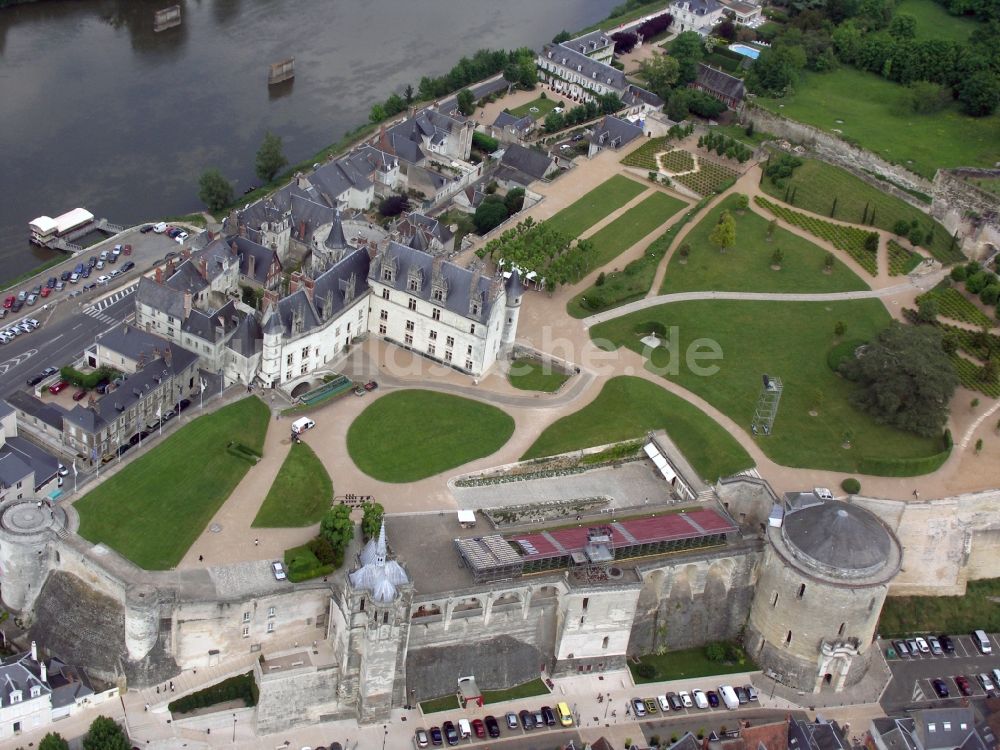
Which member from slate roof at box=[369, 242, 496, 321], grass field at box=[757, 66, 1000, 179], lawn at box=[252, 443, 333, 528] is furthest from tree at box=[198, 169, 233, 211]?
grass field at box=[757, 66, 1000, 179]

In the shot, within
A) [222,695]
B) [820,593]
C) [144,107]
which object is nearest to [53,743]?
[222,695]

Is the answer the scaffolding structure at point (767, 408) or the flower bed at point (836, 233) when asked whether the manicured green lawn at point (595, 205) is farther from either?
the scaffolding structure at point (767, 408)

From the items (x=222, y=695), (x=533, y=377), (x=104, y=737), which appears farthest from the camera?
(x=533, y=377)

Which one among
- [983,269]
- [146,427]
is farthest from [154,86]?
[983,269]

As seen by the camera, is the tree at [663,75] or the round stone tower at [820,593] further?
the tree at [663,75]

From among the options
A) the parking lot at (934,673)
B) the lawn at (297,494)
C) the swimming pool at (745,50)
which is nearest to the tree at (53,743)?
the lawn at (297,494)

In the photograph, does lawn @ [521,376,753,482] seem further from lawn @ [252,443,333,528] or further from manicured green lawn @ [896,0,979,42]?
manicured green lawn @ [896,0,979,42]

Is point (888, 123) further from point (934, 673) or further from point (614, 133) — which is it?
point (934, 673)

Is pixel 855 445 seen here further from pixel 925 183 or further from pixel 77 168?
pixel 77 168
